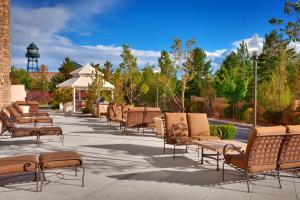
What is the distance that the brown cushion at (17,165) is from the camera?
4816 mm

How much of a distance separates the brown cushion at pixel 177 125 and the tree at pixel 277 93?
1159 centimetres

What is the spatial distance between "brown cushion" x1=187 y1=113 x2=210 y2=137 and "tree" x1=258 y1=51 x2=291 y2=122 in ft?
37.0

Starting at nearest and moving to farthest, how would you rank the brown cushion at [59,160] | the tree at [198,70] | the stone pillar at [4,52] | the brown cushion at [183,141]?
the brown cushion at [59,160]
the brown cushion at [183,141]
the stone pillar at [4,52]
the tree at [198,70]

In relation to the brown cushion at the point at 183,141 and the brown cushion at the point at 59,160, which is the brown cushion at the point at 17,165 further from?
the brown cushion at the point at 183,141

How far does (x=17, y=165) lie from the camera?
193 inches

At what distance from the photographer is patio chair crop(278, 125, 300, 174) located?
515 centimetres

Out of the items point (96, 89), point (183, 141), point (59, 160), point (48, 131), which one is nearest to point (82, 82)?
point (96, 89)

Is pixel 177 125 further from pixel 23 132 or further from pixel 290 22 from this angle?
pixel 23 132

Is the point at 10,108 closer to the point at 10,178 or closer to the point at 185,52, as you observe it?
the point at 10,178

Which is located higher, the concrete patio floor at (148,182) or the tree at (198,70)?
the tree at (198,70)

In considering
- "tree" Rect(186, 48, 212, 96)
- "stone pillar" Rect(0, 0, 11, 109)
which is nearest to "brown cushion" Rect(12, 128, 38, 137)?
"stone pillar" Rect(0, 0, 11, 109)

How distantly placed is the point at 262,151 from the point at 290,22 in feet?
9.27

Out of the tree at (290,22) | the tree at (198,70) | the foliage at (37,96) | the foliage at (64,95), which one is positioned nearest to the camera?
the tree at (290,22)

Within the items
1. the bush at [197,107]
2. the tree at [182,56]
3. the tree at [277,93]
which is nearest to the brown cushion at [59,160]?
the tree at [182,56]
